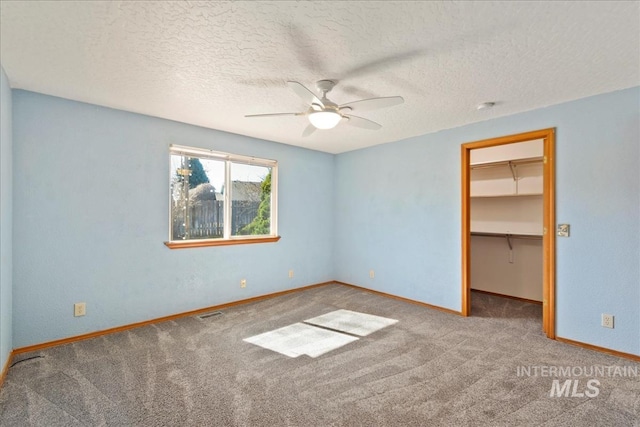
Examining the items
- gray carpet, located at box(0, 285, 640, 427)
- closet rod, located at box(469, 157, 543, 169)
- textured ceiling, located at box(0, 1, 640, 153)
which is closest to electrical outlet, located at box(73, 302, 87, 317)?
gray carpet, located at box(0, 285, 640, 427)

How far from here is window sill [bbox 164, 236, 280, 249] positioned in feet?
11.5

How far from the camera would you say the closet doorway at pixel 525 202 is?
2943mm

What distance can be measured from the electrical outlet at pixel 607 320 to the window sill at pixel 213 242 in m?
3.78

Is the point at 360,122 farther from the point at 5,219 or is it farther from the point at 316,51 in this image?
the point at 5,219

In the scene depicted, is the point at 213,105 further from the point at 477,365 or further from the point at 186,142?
the point at 477,365

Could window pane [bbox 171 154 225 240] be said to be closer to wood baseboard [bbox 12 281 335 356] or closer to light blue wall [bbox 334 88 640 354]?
wood baseboard [bbox 12 281 335 356]

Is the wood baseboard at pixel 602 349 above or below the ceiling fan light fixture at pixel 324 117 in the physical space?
below

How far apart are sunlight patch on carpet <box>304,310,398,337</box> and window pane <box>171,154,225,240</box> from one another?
179 cm

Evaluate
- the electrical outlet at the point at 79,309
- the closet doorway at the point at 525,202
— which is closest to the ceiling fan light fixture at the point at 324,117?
the closet doorway at the point at 525,202

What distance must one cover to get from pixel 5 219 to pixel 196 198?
1699mm

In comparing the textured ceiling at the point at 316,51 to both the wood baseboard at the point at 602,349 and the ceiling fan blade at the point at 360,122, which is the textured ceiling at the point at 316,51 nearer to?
the ceiling fan blade at the point at 360,122

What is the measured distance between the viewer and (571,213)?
2838mm

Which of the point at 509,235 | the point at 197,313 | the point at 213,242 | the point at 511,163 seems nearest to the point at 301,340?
the point at 197,313
